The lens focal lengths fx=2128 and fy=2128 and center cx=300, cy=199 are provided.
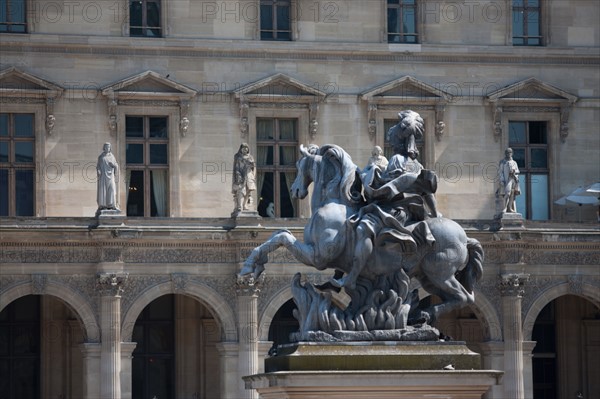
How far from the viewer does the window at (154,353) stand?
165ft

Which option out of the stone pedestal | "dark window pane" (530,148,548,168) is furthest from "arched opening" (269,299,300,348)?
the stone pedestal

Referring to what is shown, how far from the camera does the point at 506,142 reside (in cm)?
5088

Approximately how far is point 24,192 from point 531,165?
12.1 m

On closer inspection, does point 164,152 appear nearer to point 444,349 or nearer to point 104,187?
point 104,187

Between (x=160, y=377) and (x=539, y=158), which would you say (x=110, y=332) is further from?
(x=539, y=158)

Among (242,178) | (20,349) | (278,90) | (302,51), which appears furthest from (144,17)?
(20,349)

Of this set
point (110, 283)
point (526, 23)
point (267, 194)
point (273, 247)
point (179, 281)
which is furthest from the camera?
point (526, 23)

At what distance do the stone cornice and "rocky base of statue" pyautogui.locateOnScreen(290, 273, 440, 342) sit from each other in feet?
95.5

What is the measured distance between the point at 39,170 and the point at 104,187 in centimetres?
241

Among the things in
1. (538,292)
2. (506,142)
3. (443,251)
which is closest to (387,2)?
(506,142)

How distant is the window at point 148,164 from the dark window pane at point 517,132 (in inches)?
330

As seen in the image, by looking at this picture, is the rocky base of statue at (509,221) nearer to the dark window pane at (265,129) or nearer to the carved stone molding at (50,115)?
the dark window pane at (265,129)

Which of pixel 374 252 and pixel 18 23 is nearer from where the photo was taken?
pixel 374 252

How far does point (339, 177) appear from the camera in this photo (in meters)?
20.7
